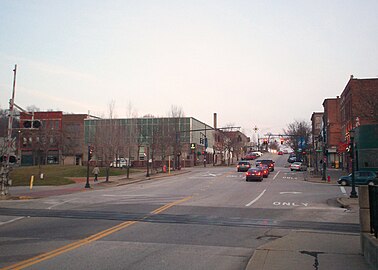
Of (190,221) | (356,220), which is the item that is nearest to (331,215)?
(356,220)

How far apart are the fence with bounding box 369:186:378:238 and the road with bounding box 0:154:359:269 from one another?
2755 millimetres

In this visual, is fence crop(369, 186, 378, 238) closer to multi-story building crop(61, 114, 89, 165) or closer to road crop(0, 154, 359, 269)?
road crop(0, 154, 359, 269)

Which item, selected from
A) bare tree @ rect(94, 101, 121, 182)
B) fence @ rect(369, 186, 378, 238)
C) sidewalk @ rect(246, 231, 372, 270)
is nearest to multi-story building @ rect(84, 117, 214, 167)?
bare tree @ rect(94, 101, 121, 182)

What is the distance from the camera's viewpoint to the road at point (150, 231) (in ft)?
28.7

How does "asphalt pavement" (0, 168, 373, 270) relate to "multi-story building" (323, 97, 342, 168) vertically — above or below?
below

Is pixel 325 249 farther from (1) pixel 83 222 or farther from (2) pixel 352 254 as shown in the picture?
(1) pixel 83 222

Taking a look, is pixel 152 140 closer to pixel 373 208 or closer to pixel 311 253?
pixel 311 253

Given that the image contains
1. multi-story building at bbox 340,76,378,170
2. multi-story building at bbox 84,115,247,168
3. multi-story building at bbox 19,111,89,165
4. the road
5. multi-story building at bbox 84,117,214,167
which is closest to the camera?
the road

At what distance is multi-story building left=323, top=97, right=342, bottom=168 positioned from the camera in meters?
77.1

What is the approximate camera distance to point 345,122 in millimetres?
61125

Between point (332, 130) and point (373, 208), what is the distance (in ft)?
244

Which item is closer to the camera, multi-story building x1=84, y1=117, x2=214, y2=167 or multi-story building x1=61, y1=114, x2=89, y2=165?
multi-story building x1=84, y1=117, x2=214, y2=167

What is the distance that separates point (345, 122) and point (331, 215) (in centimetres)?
4806

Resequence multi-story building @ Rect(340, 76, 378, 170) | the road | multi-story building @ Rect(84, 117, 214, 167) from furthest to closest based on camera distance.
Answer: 1. multi-story building @ Rect(84, 117, 214, 167)
2. multi-story building @ Rect(340, 76, 378, 170)
3. the road
